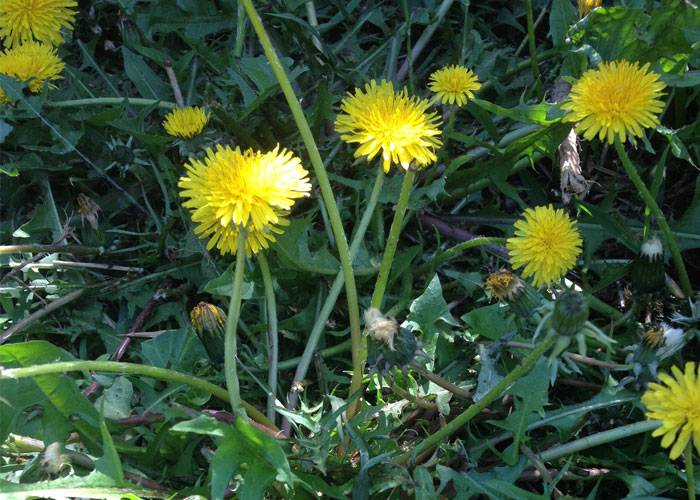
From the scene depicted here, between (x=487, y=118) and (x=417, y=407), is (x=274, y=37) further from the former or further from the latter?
(x=417, y=407)

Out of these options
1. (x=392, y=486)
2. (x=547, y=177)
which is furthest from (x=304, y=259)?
(x=547, y=177)

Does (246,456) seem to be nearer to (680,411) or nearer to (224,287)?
(224,287)

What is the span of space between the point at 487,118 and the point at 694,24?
584 mm

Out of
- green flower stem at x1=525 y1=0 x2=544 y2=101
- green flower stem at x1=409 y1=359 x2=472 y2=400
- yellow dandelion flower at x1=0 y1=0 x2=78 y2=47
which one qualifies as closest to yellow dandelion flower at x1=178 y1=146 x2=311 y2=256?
green flower stem at x1=409 y1=359 x2=472 y2=400

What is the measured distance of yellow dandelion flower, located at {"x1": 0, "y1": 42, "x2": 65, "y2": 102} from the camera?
6.74 feet

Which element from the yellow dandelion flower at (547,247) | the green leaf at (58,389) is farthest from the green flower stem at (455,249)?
the green leaf at (58,389)

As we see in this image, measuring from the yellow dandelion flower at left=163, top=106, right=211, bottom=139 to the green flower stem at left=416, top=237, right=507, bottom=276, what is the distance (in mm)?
771

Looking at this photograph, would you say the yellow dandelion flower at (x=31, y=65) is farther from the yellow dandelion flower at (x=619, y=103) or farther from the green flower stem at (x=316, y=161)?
the yellow dandelion flower at (x=619, y=103)

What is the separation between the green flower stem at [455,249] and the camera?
5.50ft

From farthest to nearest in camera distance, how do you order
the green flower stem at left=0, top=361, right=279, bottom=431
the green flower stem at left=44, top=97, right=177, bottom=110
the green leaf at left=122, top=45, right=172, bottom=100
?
1. the green leaf at left=122, top=45, right=172, bottom=100
2. the green flower stem at left=44, top=97, right=177, bottom=110
3. the green flower stem at left=0, top=361, right=279, bottom=431

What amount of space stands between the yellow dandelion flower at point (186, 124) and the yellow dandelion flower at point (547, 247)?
0.96 m

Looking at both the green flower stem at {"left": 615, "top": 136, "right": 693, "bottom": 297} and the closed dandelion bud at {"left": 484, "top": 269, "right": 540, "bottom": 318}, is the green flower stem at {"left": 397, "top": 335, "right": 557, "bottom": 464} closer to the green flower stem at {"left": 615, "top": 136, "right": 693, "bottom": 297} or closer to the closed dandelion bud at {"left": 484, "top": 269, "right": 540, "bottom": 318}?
the closed dandelion bud at {"left": 484, "top": 269, "right": 540, "bottom": 318}

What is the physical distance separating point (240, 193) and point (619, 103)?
2.81ft

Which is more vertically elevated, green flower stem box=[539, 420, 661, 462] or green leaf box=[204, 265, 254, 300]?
green leaf box=[204, 265, 254, 300]
